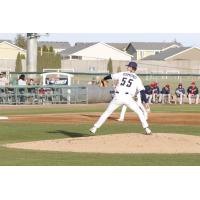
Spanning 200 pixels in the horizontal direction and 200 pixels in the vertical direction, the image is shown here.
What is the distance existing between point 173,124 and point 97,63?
49760mm

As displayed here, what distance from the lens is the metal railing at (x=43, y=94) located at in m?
33.2

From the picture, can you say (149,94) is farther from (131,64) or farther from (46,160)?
(46,160)

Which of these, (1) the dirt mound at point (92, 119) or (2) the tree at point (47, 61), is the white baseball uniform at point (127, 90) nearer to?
(1) the dirt mound at point (92, 119)

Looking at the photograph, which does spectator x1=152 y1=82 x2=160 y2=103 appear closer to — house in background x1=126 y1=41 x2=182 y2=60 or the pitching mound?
the pitching mound

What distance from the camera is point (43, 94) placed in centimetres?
3459

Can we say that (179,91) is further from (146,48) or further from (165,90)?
(146,48)

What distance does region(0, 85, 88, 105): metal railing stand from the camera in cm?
3319

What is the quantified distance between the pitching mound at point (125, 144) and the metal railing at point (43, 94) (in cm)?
1738

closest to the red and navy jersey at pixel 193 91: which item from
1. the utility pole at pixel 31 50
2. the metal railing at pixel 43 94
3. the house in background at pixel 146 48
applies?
the metal railing at pixel 43 94

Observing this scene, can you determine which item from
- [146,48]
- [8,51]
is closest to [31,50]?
[8,51]

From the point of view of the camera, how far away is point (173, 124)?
22641 mm

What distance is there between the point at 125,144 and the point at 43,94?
2020cm

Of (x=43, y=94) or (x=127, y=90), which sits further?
(x=43, y=94)

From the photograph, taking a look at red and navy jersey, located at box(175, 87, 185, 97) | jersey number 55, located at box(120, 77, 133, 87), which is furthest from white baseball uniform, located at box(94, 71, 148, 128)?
red and navy jersey, located at box(175, 87, 185, 97)
